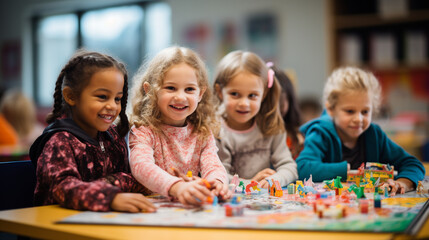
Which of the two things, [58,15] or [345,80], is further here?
[58,15]

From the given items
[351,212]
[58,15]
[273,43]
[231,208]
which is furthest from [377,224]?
[58,15]

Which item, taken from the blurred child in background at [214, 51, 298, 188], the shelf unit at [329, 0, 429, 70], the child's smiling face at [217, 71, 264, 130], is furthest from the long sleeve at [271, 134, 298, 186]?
the shelf unit at [329, 0, 429, 70]

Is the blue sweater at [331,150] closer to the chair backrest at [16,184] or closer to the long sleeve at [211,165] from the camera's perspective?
the long sleeve at [211,165]

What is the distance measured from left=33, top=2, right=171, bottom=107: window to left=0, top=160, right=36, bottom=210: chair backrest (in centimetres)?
480

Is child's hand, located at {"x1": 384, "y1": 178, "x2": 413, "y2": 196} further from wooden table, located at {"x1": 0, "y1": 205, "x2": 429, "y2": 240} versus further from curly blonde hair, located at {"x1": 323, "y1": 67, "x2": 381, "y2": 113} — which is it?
curly blonde hair, located at {"x1": 323, "y1": 67, "x2": 381, "y2": 113}

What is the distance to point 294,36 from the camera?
16.4ft

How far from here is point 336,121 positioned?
1893 mm

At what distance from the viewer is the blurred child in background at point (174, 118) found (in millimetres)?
1456

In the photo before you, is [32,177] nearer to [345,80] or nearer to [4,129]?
[345,80]

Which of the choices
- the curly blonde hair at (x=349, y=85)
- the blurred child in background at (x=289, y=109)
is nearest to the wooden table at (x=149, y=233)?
the curly blonde hair at (x=349, y=85)

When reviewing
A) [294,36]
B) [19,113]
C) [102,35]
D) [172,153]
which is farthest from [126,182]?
[102,35]

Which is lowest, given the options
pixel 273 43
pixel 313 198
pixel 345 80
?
pixel 313 198

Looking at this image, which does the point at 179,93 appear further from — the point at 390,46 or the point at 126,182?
the point at 390,46

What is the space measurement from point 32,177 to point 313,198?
906 mm
